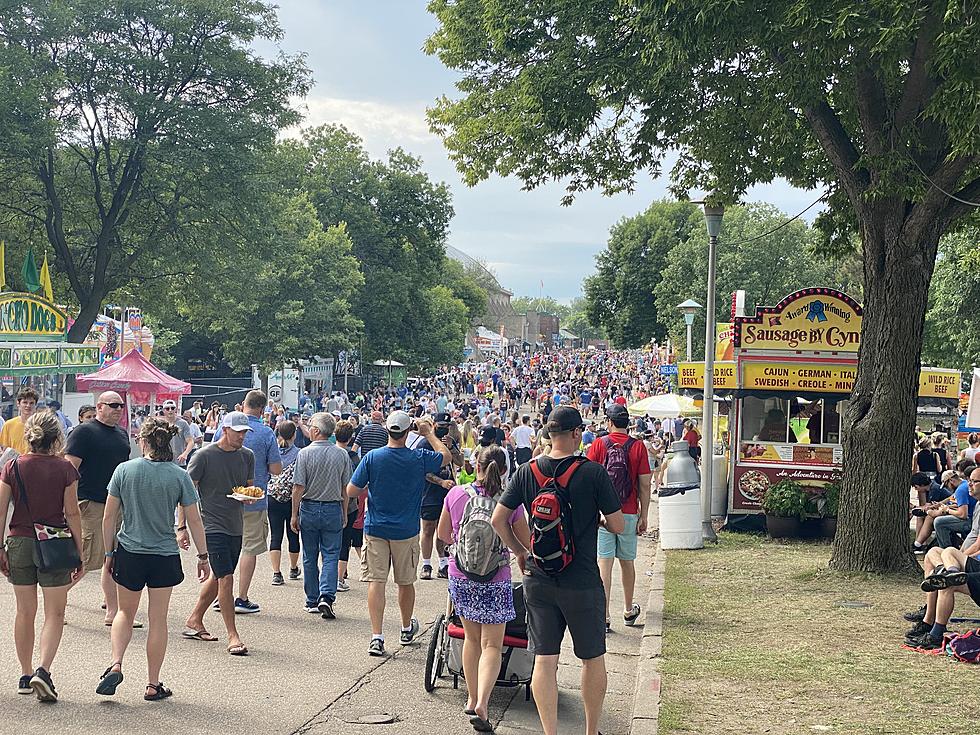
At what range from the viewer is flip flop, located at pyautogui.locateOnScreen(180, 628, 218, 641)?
8203 millimetres

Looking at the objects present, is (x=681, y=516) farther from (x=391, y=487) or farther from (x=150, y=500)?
(x=150, y=500)

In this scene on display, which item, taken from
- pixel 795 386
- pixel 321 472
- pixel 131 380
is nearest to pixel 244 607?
pixel 321 472

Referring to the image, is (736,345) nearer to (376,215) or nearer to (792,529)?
(792,529)

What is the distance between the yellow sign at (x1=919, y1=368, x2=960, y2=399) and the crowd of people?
25.8ft

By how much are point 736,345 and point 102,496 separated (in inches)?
392

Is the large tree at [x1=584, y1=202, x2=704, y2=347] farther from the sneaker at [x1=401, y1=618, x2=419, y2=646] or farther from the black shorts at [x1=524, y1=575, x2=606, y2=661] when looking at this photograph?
the black shorts at [x1=524, y1=575, x2=606, y2=661]

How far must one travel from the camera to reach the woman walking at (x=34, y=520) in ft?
21.5

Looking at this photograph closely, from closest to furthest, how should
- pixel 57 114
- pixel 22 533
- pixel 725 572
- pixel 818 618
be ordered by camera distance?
pixel 22 533
pixel 818 618
pixel 725 572
pixel 57 114

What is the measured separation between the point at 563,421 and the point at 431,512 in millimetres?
6051

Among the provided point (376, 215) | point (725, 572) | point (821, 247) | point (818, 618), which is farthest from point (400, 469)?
point (376, 215)

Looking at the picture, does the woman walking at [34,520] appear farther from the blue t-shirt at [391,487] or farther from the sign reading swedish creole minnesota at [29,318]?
the sign reading swedish creole minnesota at [29,318]

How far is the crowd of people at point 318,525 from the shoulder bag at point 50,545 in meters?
0.01

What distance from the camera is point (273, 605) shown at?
9.80 m

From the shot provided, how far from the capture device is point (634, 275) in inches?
2549
